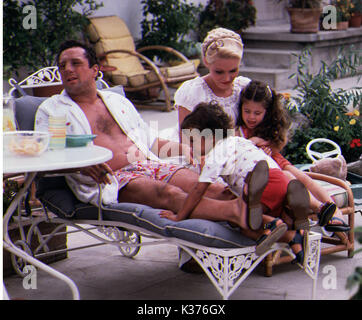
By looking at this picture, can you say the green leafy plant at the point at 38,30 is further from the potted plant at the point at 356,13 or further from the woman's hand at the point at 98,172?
the potted plant at the point at 356,13

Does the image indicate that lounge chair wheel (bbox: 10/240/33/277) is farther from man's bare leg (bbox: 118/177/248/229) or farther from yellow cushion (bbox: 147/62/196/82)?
yellow cushion (bbox: 147/62/196/82)

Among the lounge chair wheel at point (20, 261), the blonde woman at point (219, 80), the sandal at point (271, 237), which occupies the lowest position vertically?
the lounge chair wheel at point (20, 261)

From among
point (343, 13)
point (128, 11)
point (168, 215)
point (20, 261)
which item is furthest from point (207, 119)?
point (343, 13)

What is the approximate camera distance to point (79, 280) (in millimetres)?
4039

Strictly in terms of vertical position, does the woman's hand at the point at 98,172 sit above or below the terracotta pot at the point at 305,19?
below

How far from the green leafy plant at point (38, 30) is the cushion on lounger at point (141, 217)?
3856mm

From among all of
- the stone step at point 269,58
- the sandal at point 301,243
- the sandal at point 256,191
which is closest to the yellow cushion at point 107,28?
the stone step at point 269,58

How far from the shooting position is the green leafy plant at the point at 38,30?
302 inches

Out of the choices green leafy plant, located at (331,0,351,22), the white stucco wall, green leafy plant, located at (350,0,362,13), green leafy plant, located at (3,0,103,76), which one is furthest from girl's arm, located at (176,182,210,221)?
green leafy plant, located at (350,0,362,13)

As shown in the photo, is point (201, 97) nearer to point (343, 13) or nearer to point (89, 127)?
point (89, 127)

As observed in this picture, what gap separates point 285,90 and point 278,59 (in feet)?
2.24

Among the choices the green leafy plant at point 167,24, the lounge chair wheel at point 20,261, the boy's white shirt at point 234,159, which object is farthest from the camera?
the green leafy plant at point 167,24

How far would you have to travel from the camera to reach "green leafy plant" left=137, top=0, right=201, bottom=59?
9.53m

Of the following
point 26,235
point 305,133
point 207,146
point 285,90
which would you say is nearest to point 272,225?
point 207,146
